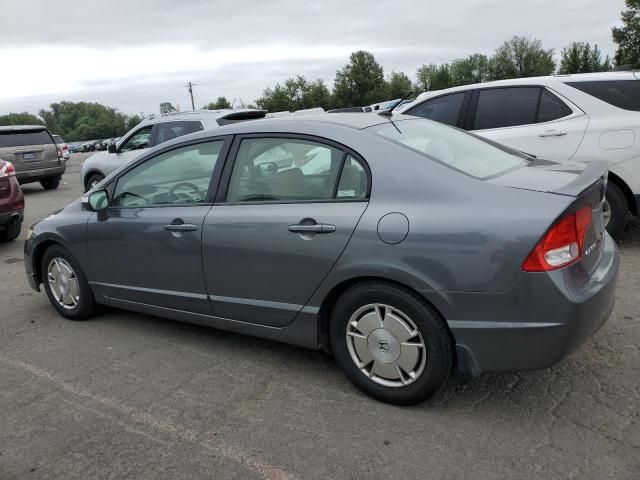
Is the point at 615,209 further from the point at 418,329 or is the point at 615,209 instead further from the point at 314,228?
the point at 314,228

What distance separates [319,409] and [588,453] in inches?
50.6

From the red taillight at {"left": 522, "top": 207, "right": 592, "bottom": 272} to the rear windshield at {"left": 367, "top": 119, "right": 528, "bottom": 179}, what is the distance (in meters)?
0.50

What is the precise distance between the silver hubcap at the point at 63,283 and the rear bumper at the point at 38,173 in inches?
409

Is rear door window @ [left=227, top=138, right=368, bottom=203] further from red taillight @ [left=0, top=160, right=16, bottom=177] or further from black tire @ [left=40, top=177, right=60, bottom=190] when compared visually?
black tire @ [left=40, top=177, right=60, bottom=190]

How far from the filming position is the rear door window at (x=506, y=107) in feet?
19.3

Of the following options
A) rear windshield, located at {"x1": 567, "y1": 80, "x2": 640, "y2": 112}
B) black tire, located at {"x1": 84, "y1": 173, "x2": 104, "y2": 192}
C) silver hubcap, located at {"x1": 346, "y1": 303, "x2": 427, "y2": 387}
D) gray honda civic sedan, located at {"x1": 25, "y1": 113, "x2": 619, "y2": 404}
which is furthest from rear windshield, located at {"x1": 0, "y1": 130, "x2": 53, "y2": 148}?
silver hubcap, located at {"x1": 346, "y1": 303, "x2": 427, "y2": 387}

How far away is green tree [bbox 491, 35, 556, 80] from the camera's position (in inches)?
3078

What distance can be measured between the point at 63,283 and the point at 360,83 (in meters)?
71.5

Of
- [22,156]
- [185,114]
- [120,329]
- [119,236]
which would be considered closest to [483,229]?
[119,236]

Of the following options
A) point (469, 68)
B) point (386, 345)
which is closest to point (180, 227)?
point (386, 345)

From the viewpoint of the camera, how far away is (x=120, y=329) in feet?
14.3

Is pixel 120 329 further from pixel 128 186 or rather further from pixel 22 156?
pixel 22 156

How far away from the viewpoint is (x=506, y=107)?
6.04 metres

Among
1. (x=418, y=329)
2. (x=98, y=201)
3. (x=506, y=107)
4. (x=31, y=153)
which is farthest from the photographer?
(x=31, y=153)
